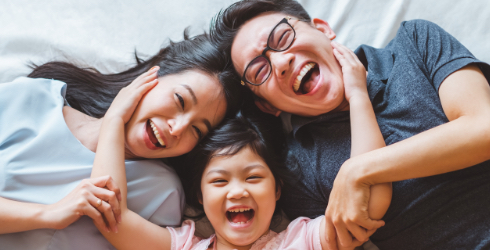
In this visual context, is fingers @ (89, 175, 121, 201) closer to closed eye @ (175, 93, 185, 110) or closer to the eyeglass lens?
closed eye @ (175, 93, 185, 110)

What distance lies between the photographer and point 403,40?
1.37m

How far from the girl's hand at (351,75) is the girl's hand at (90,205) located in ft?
Answer: 2.82

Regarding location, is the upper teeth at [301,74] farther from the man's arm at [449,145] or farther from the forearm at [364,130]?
the man's arm at [449,145]

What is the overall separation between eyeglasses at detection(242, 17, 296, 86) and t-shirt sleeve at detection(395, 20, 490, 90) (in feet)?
1.40

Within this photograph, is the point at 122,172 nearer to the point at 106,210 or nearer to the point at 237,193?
the point at 106,210

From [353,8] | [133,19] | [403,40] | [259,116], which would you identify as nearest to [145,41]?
[133,19]

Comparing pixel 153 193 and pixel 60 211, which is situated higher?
pixel 60 211

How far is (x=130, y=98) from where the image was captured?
4.47 feet

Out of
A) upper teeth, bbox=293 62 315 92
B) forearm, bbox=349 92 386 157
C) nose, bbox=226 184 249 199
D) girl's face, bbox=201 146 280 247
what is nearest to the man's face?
upper teeth, bbox=293 62 315 92

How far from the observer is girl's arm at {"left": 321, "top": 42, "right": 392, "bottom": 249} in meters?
1.14

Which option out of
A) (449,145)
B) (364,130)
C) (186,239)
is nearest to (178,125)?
(186,239)

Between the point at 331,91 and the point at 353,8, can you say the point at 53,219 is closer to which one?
the point at 331,91

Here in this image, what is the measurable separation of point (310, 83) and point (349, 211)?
1.72 feet

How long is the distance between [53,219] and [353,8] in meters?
1.57
